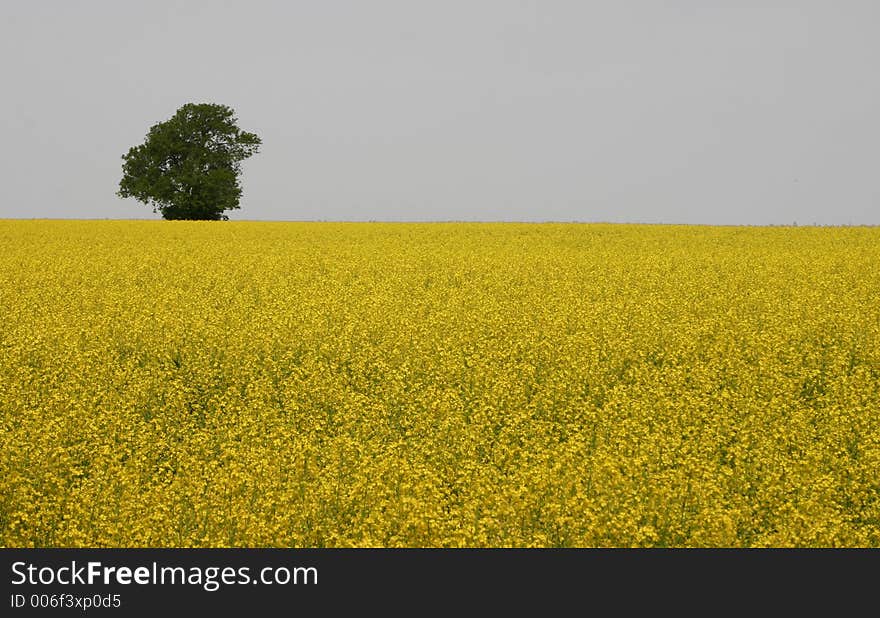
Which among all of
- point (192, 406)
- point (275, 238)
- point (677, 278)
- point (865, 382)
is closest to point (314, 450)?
point (192, 406)

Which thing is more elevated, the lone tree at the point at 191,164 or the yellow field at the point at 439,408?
the lone tree at the point at 191,164

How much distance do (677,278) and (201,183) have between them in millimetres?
38612

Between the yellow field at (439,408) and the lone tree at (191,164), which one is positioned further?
the lone tree at (191,164)

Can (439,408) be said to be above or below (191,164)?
below

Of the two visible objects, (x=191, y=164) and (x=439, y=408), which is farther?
(x=191, y=164)

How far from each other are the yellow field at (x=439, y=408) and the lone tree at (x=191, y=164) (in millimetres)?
32809

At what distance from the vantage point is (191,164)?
54.3 meters

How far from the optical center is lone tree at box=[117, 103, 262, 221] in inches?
2099

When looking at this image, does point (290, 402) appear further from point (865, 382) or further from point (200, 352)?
point (865, 382)

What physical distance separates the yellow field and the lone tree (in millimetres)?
32809

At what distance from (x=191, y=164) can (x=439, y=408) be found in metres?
47.1

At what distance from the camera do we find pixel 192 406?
1144 centimetres

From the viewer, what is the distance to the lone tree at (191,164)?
53312mm

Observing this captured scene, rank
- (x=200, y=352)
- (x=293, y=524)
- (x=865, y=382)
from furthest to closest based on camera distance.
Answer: (x=200, y=352)
(x=865, y=382)
(x=293, y=524)
